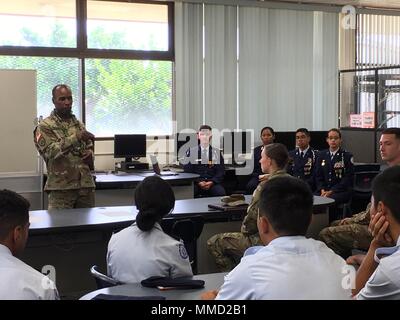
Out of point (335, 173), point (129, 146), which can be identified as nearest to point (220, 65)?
point (129, 146)

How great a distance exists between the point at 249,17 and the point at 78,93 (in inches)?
112

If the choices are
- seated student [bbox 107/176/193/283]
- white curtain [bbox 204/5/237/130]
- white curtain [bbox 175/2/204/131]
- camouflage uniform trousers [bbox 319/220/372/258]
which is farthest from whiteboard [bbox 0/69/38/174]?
seated student [bbox 107/176/193/283]

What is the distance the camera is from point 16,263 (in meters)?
1.76

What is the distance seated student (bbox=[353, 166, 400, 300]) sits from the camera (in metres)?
1.76

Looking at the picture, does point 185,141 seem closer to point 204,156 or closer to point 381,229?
point 204,156

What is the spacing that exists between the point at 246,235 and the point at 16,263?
2.58 meters

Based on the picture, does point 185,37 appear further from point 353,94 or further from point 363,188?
point 363,188

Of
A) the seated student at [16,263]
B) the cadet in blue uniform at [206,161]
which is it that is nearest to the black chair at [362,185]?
the cadet in blue uniform at [206,161]

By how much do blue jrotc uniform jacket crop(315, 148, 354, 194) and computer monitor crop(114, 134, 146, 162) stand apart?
2357 mm

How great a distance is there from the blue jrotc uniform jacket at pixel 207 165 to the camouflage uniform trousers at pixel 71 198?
2918 mm

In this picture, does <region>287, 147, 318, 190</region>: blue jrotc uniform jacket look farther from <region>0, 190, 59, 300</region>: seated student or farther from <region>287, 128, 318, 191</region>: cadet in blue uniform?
<region>0, 190, 59, 300</region>: seated student

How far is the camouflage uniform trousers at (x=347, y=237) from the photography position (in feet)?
15.0

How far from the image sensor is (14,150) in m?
6.60

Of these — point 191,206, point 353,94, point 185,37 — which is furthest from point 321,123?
point 191,206
